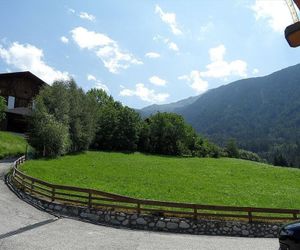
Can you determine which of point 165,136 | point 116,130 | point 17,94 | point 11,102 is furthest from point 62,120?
point 165,136

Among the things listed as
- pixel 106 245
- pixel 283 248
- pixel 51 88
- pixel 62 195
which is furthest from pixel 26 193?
pixel 51 88

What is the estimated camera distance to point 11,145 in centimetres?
5709

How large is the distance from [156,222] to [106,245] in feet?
17.8

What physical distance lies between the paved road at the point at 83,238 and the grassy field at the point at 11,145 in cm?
3217

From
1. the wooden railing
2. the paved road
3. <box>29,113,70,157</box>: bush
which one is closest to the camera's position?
the paved road

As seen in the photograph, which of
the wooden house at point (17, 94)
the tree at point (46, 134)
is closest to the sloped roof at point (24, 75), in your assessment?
the wooden house at point (17, 94)

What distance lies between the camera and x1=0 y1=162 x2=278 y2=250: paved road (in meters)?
16.3

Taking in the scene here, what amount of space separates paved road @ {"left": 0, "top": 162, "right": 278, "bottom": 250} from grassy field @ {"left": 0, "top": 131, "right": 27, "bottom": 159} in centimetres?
3217

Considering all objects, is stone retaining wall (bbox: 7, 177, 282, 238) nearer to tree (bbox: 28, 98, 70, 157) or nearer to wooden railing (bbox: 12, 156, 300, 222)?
wooden railing (bbox: 12, 156, 300, 222)

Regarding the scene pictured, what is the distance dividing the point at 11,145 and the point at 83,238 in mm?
42899

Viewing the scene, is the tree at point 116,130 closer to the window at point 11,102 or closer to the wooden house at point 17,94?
the wooden house at point 17,94

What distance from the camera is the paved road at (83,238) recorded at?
1631 cm

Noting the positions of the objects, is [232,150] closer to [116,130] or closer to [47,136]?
[116,130]

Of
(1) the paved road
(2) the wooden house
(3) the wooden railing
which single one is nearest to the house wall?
(2) the wooden house
